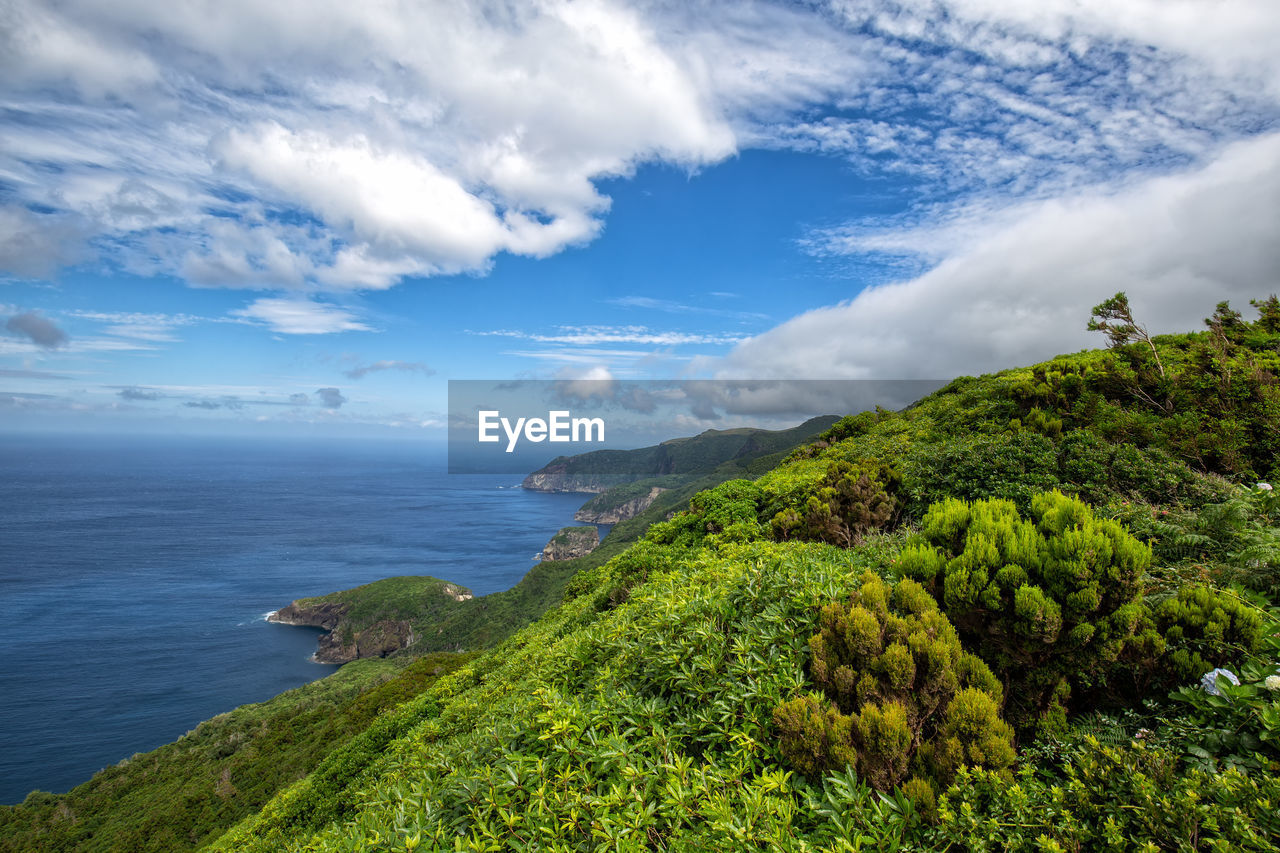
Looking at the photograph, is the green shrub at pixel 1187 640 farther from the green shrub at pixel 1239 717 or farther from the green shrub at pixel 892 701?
the green shrub at pixel 892 701

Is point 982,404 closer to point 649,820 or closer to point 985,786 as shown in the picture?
point 985,786

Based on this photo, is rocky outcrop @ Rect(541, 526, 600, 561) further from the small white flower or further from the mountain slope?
the small white flower

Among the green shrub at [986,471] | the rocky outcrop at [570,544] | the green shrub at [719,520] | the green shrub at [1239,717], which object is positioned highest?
the green shrub at [986,471]

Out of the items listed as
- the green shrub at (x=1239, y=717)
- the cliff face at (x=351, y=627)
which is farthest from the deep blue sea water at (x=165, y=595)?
the green shrub at (x=1239, y=717)

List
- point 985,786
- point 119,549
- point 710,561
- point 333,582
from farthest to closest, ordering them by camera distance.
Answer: point 119,549
point 333,582
point 710,561
point 985,786

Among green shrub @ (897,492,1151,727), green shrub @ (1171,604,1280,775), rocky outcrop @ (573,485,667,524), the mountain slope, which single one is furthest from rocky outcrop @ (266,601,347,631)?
green shrub @ (1171,604,1280,775)

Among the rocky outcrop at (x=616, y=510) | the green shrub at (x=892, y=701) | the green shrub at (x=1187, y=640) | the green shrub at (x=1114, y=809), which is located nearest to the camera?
the green shrub at (x=1114, y=809)

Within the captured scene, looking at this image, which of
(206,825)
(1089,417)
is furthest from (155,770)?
(1089,417)
